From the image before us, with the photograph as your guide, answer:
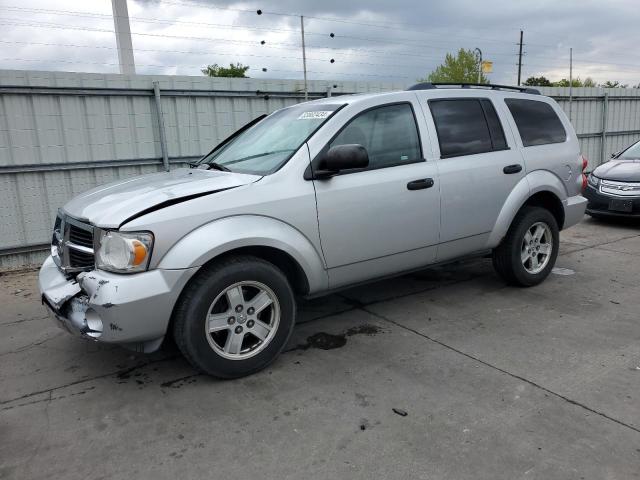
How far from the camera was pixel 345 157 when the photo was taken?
3520 mm

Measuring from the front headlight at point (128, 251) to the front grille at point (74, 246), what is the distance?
212mm

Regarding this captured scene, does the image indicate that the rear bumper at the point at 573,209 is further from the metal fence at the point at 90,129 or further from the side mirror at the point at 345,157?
the metal fence at the point at 90,129

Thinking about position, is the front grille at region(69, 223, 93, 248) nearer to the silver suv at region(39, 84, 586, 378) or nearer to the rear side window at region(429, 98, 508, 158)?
the silver suv at region(39, 84, 586, 378)

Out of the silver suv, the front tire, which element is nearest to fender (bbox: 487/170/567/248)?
the silver suv

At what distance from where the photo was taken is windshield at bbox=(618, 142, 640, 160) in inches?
344

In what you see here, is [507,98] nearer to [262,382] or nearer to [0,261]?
[262,382]

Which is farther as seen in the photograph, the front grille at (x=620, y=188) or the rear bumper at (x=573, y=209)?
the front grille at (x=620, y=188)

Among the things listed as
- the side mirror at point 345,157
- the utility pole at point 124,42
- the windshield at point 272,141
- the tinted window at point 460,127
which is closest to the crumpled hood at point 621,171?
the tinted window at point 460,127

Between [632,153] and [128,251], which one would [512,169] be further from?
[632,153]

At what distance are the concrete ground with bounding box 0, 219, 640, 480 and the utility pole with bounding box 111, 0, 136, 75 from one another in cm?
825

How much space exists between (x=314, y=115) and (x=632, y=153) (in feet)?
23.9

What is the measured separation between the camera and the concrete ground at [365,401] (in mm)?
2566

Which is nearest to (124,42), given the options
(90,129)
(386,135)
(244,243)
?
(90,129)


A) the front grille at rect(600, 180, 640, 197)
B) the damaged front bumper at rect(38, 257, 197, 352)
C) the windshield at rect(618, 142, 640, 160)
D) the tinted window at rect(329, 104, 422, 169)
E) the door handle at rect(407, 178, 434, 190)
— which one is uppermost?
the tinted window at rect(329, 104, 422, 169)
